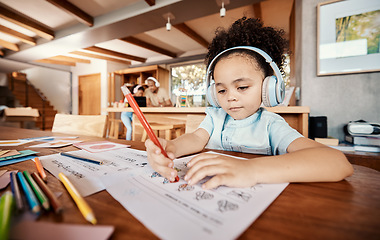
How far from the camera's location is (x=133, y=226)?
0.21 m

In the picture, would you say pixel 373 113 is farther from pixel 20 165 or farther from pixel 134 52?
pixel 134 52

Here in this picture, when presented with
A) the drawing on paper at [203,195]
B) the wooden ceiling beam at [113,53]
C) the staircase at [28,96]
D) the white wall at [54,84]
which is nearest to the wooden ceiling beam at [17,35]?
the wooden ceiling beam at [113,53]

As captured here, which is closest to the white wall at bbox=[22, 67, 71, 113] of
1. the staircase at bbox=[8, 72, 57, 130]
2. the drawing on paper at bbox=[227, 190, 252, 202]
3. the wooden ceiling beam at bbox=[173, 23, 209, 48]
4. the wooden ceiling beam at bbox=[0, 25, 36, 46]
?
the staircase at bbox=[8, 72, 57, 130]

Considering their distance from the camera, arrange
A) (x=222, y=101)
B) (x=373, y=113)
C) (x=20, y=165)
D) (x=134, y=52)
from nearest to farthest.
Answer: (x=20, y=165) < (x=222, y=101) < (x=373, y=113) < (x=134, y=52)

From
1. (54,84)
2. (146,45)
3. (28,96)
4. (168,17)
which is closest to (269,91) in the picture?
(168,17)

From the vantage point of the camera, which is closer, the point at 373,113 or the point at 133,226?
the point at 133,226

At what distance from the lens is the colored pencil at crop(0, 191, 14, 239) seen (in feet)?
0.50

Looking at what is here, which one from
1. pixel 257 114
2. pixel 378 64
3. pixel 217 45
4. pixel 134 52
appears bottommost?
pixel 257 114

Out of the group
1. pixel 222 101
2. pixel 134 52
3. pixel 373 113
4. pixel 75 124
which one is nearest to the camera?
pixel 222 101

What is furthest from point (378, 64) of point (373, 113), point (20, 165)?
point (20, 165)

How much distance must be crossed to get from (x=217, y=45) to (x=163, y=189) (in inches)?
27.9

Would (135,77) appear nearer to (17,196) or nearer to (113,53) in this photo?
(113,53)

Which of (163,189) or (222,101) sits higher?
(222,101)

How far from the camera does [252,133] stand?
0.72m
